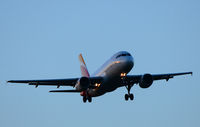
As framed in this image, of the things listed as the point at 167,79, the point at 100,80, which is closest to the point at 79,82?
the point at 100,80

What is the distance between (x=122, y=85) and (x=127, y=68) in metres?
4.15

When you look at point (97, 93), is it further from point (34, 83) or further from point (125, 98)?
point (34, 83)

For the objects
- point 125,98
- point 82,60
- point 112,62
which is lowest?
point 125,98

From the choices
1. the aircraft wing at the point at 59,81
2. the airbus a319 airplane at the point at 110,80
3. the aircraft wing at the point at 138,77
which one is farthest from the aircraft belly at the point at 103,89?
the aircraft wing at the point at 138,77

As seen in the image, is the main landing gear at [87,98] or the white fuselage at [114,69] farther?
the main landing gear at [87,98]

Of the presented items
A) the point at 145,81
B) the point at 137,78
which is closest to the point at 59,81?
the point at 137,78

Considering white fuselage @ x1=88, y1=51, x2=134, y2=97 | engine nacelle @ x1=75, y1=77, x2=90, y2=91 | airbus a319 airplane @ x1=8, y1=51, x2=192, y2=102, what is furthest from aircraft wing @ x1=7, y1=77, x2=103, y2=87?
white fuselage @ x1=88, y1=51, x2=134, y2=97

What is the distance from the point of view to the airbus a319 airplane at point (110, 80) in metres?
48.9

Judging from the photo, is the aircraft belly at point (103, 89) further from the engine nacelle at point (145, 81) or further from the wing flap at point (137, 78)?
the engine nacelle at point (145, 81)

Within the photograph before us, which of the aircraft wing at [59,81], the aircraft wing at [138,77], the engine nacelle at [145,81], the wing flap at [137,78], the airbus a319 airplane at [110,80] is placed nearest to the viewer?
the airbus a319 airplane at [110,80]

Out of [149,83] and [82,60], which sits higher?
[82,60]

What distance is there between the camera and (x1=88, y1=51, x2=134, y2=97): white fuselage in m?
48.4

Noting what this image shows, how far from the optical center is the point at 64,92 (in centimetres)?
5744

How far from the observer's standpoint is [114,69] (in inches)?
1937
